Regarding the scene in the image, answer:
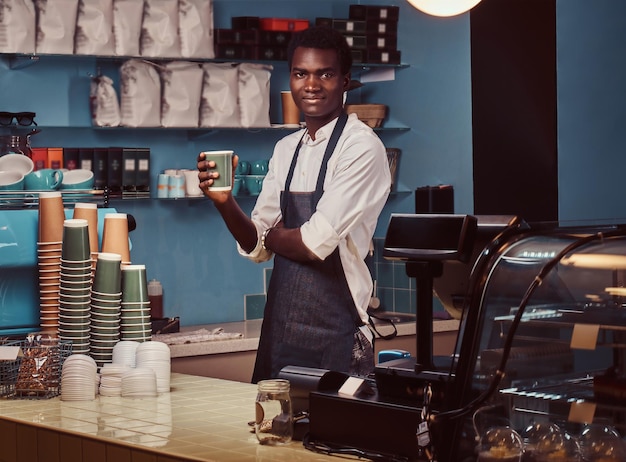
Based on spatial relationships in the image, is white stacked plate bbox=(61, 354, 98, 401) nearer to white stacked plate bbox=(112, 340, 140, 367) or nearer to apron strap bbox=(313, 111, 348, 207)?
white stacked plate bbox=(112, 340, 140, 367)

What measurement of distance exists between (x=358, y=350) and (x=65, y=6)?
2.60 metres

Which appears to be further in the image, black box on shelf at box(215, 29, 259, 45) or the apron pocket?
black box on shelf at box(215, 29, 259, 45)

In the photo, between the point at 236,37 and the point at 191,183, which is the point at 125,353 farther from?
the point at 236,37

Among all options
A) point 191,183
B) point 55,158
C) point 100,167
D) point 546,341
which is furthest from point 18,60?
point 546,341

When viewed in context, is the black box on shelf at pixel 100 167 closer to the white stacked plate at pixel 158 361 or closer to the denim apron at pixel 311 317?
the denim apron at pixel 311 317

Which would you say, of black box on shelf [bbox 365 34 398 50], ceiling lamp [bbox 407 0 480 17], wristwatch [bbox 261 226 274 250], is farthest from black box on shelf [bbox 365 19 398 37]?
wristwatch [bbox 261 226 274 250]

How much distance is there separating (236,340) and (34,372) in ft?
7.19

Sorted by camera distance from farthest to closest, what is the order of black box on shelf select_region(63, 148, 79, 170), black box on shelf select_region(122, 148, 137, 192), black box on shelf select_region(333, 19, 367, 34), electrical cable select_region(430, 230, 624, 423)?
black box on shelf select_region(333, 19, 367, 34), black box on shelf select_region(122, 148, 137, 192), black box on shelf select_region(63, 148, 79, 170), electrical cable select_region(430, 230, 624, 423)

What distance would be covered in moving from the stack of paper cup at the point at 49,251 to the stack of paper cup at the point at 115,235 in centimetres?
13

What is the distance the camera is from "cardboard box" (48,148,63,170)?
4965mm

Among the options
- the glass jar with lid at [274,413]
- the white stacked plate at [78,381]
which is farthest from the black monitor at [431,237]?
the white stacked plate at [78,381]

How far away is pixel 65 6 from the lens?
489 cm

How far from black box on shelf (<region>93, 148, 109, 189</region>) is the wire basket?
2442 mm

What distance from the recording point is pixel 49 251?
2.98 meters
